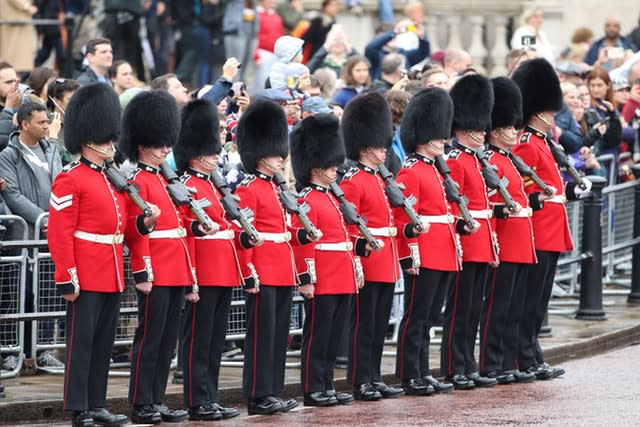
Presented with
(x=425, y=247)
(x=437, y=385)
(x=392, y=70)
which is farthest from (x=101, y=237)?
(x=392, y=70)

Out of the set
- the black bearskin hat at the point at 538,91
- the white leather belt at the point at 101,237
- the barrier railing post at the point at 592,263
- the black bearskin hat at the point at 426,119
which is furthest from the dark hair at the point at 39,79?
the barrier railing post at the point at 592,263

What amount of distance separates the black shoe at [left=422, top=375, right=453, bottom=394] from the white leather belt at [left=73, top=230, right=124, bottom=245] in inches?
89.7

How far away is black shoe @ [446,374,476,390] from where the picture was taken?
37.4 ft

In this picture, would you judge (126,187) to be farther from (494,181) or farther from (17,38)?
(17,38)

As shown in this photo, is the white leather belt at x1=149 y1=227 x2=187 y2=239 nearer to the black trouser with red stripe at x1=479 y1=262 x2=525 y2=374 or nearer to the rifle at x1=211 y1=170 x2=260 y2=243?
the rifle at x1=211 y1=170 x2=260 y2=243

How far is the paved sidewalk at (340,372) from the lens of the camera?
10.1 metres

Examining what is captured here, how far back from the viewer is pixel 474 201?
11477 millimetres

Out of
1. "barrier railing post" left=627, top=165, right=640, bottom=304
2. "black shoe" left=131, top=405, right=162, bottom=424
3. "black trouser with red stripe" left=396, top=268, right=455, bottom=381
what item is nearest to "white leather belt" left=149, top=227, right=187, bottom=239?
"black shoe" left=131, top=405, right=162, bottom=424

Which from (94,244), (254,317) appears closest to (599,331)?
(254,317)

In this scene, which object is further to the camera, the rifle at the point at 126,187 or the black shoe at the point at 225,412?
the black shoe at the point at 225,412

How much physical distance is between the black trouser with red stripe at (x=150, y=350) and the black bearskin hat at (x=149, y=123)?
A: 2.45 feet

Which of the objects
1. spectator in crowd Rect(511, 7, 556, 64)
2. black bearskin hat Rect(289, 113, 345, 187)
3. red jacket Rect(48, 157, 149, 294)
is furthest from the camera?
spectator in crowd Rect(511, 7, 556, 64)

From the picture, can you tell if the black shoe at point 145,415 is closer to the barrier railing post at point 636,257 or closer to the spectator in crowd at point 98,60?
the spectator in crowd at point 98,60

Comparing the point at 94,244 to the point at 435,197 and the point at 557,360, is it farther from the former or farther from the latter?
the point at 557,360
